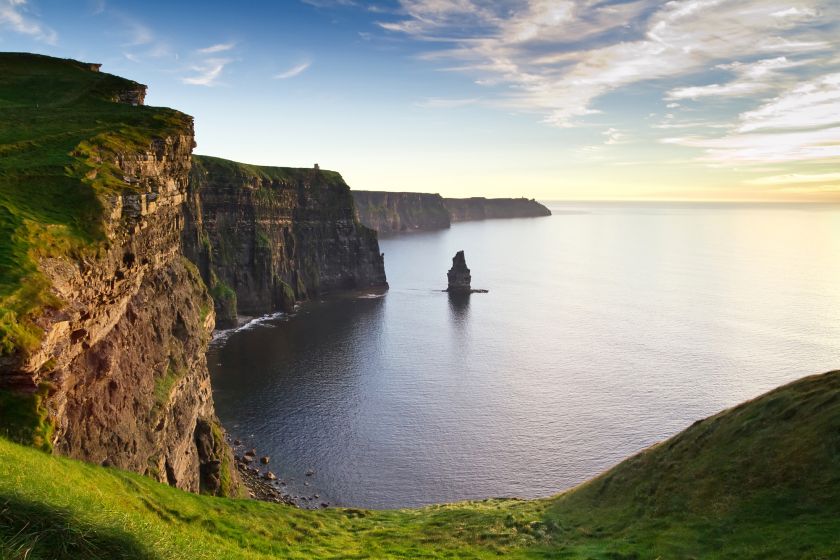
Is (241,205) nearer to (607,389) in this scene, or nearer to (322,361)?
(322,361)

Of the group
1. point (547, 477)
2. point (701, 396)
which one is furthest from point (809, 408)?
point (701, 396)

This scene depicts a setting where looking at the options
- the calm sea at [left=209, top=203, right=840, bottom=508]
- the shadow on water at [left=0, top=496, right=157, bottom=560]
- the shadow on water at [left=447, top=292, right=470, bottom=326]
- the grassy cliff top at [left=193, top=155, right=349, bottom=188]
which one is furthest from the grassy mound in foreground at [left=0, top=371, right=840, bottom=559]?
the grassy cliff top at [left=193, top=155, right=349, bottom=188]

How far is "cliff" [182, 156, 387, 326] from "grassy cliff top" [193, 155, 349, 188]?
28 cm

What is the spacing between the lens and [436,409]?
9212cm

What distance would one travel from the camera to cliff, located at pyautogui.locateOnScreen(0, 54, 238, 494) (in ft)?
77.8

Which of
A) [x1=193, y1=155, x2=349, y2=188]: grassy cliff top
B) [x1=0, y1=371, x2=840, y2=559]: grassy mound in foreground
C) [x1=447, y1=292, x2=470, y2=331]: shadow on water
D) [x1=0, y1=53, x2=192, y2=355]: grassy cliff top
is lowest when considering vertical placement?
[x1=447, y1=292, x2=470, y2=331]: shadow on water

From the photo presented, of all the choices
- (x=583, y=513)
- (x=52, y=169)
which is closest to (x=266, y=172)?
(x=52, y=169)

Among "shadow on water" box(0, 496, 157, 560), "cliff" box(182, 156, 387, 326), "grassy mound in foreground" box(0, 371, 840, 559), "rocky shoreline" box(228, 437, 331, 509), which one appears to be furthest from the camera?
"cliff" box(182, 156, 387, 326)

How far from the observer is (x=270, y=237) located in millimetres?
163875

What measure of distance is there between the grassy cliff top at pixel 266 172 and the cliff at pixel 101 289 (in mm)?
92696

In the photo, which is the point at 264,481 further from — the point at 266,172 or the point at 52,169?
the point at 266,172

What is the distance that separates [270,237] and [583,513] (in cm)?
14066

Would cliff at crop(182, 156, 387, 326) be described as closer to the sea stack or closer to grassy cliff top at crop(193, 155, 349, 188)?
grassy cliff top at crop(193, 155, 349, 188)

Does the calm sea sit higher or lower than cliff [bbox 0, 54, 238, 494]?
lower
